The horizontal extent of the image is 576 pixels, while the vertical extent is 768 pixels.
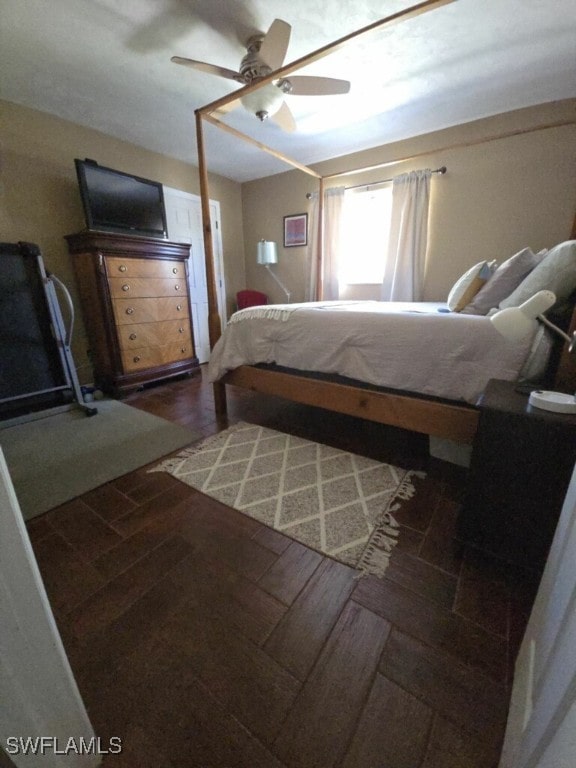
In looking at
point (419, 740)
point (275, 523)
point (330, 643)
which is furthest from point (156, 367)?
point (419, 740)

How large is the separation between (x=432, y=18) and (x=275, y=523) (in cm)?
276

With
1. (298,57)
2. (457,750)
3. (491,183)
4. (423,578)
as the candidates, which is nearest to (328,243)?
(491,183)

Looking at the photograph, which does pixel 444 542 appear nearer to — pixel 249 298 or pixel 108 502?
pixel 108 502

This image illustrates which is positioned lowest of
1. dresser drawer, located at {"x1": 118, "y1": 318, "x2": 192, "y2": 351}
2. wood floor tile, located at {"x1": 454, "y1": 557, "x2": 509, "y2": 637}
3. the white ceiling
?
wood floor tile, located at {"x1": 454, "y1": 557, "x2": 509, "y2": 637}

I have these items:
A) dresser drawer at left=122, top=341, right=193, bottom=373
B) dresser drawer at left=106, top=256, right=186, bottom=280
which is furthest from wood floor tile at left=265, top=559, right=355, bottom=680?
dresser drawer at left=106, top=256, right=186, bottom=280

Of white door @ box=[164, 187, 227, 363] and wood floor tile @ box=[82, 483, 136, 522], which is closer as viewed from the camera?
wood floor tile @ box=[82, 483, 136, 522]

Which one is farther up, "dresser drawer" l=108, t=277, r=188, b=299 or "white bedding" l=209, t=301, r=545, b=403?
"dresser drawer" l=108, t=277, r=188, b=299

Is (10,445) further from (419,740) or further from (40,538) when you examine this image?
(419,740)

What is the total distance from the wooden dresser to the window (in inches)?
74.6

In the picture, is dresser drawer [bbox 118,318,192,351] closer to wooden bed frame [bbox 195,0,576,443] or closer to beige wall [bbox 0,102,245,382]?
beige wall [bbox 0,102,245,382]

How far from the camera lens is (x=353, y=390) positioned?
1.71 m

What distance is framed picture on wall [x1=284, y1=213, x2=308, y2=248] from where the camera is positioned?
390cm

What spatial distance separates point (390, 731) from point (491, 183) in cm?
371

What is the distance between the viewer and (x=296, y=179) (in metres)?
3.85
